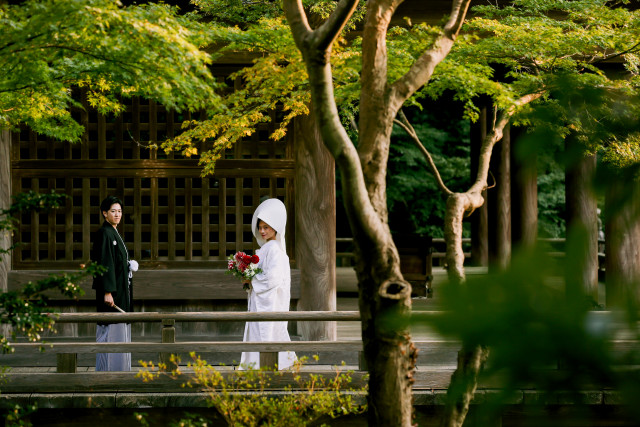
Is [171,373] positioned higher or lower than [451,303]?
lower

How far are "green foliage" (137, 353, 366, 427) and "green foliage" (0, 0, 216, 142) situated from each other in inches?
95.4

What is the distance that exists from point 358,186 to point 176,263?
5.30 metres

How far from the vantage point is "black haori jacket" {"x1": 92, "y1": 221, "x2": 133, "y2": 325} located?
720 centimetres

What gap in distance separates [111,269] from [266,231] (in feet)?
5.41

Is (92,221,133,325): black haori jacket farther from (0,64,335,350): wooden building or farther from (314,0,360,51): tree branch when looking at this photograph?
(314,0,360,51): tree branch

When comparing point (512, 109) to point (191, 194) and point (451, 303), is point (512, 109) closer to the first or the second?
point (191, 194)

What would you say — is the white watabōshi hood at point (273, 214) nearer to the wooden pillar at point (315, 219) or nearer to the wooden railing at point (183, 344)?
the wooden pillar at point (315, 219)

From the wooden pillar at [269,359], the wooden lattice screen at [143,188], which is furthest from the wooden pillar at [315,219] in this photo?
the wooden pillar at [269,359]

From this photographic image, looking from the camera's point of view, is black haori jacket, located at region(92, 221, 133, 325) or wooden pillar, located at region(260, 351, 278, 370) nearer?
wooden pillar, located at region(260, 351, 278, 370)

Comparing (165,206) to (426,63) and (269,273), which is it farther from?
(426,63)

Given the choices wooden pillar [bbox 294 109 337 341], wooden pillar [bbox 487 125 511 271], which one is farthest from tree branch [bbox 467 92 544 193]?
wooden pillar [bbox 487 125 511 271]

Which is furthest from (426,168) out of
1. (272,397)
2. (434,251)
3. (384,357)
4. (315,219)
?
(384,357)

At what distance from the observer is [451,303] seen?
852 millimetres

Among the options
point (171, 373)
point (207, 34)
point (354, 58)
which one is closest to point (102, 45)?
point (207, 34)
